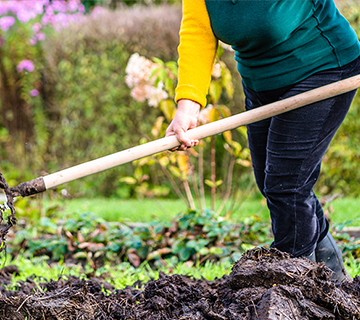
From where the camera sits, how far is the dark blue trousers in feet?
5.11

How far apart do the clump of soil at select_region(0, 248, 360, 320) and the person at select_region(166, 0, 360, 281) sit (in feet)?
0.73

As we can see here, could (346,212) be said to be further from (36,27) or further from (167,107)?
(36,27)

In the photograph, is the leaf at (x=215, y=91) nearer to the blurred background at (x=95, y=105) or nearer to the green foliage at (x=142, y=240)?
the green foliage at (x=142, y=240)

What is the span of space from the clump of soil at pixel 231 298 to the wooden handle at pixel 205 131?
0.50 m

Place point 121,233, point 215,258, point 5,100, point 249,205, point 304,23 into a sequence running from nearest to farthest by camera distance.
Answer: point 304,23
point 215,258
point 121,233
point 249,205
point 5,100

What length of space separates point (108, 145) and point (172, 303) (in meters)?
Result: 4.06

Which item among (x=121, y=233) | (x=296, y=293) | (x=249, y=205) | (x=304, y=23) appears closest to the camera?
(x=296, y=293)

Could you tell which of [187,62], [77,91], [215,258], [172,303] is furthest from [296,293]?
[77,91]

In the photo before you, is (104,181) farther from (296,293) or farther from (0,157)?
(296,293)

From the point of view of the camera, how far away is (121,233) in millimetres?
2957

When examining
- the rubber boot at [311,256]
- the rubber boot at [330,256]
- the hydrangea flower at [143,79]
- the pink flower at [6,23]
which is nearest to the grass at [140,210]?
the hydrangea flower at [143,79]

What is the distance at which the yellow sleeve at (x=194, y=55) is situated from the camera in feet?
5.18

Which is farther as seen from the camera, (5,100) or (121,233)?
(5,100)

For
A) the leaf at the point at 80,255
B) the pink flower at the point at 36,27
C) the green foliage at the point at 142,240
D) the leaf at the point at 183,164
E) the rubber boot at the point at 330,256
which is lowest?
the green foliage at the point at 142,240
